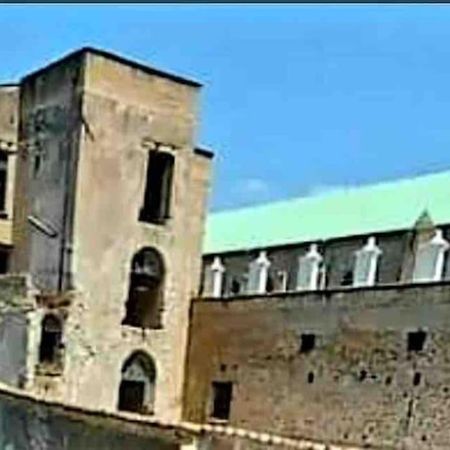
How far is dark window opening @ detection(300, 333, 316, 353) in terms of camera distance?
27.5 m

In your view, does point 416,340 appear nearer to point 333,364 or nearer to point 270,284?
point 333,364

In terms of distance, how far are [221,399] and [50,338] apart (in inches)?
183

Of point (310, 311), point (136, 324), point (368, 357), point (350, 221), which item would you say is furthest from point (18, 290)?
point (350, 221)

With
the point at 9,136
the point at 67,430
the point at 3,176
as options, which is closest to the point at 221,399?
the point at 3,176

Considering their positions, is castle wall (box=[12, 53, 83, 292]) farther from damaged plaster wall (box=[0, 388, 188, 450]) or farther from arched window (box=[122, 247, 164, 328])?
damaged plaster wall (box=[0, 388, 188, 450])

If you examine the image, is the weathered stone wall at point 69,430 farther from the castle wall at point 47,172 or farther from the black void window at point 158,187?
the black void window at point 158,187

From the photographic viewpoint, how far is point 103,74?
30.0m

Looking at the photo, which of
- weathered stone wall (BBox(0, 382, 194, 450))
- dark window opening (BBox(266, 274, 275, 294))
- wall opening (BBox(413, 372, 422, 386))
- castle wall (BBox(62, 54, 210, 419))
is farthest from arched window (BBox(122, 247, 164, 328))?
weathered stone wall (BBox(0, 382, 194, 450))

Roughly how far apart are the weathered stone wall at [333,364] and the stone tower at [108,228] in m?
1.27

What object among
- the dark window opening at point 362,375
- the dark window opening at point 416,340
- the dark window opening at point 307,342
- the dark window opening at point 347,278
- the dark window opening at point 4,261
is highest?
the dark window opening at point 347,278

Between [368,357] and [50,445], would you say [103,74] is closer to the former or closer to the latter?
[368,357]

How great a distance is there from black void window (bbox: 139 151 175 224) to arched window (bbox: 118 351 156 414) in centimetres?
365

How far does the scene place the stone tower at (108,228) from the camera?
1163 inches

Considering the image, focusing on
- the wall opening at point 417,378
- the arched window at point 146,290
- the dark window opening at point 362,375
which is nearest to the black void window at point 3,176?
the arched window at point 146,290
